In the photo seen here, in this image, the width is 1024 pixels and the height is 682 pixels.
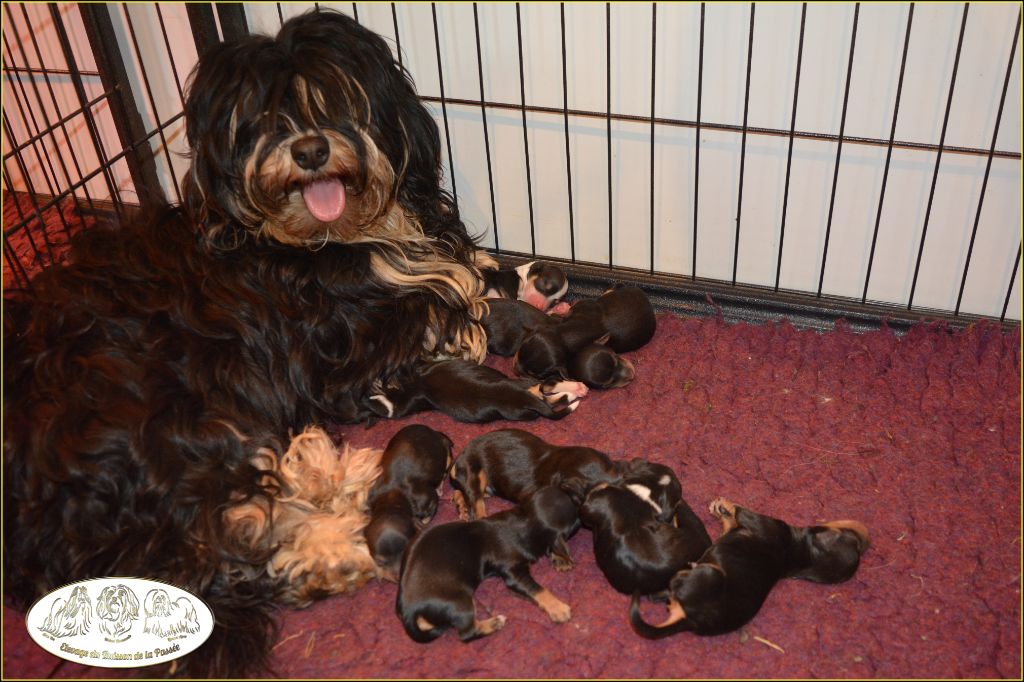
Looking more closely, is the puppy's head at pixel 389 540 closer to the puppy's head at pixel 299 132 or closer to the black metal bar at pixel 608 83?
the puppy's head at pixel 299 132

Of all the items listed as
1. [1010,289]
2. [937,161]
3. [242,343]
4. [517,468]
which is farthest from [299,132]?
[1010,289]

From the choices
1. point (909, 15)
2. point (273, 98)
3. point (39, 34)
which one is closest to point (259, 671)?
point (273, 98)

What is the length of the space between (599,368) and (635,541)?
0.82 metres

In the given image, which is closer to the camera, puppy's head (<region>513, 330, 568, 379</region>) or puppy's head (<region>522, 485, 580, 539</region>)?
puppy's head (<region>522, 485, 580, 539</region>)

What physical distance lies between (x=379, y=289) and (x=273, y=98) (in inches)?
26.7

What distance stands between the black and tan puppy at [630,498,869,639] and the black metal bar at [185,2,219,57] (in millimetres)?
2499

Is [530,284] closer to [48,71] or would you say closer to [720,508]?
[720,508]

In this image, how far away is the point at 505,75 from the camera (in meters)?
3.53

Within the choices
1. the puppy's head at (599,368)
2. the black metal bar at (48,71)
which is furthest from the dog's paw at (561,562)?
the black metal bar at (48,71)

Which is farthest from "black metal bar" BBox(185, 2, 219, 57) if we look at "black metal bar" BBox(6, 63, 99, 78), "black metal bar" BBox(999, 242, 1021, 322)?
"black metal bar" BBox(999, 242, 1021, 322)

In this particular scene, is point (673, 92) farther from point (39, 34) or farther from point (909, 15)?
point (39, 34)

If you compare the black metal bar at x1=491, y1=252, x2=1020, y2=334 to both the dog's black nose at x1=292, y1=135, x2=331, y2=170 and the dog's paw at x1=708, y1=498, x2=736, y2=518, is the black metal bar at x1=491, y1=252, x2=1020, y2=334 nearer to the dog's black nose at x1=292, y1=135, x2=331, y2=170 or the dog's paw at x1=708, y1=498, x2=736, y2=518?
the dog's paw at x1=708, y1=498, x2=736, y2=518

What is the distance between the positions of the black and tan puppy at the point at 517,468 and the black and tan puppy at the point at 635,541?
0.10 metres

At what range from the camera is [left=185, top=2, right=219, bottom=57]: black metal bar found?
3461mm
